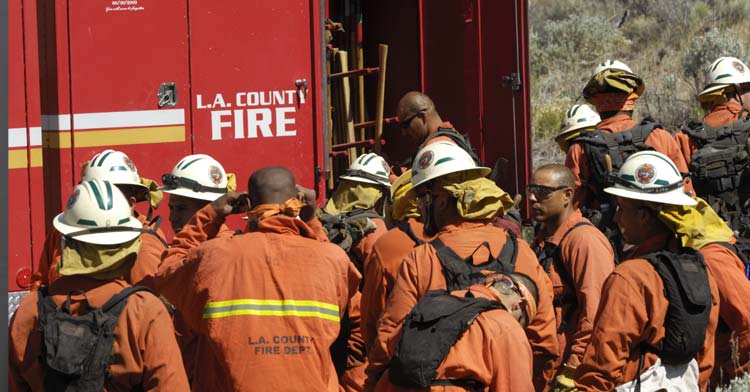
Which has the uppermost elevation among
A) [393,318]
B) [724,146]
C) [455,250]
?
[724,146]

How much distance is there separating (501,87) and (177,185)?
10.6 ft

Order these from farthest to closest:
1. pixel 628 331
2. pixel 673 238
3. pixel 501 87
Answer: pixel 501 87, pixel 673 238, pixel 628 331

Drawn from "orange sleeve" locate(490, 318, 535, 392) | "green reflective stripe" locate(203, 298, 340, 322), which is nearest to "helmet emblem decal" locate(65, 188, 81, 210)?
"green reflective stripe" locate(203, 298, 340, 322)

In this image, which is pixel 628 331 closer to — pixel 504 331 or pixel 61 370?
pixel 504 331

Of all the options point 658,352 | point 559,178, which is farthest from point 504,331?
point 559,178

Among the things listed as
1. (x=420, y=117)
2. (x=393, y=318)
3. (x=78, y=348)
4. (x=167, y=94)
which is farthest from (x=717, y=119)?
(x=78, y=348)

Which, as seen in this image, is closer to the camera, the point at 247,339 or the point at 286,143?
the point at 247,339

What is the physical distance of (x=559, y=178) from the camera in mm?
6152

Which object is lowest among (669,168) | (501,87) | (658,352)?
(658,352)

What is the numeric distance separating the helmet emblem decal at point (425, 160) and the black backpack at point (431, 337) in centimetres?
90

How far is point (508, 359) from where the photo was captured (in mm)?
3969

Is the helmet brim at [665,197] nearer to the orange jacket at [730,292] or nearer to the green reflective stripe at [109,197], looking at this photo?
the orange jacket at [730,292]

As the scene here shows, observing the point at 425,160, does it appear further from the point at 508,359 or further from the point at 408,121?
the point at 408,121

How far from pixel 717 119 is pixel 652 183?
4530 mm
